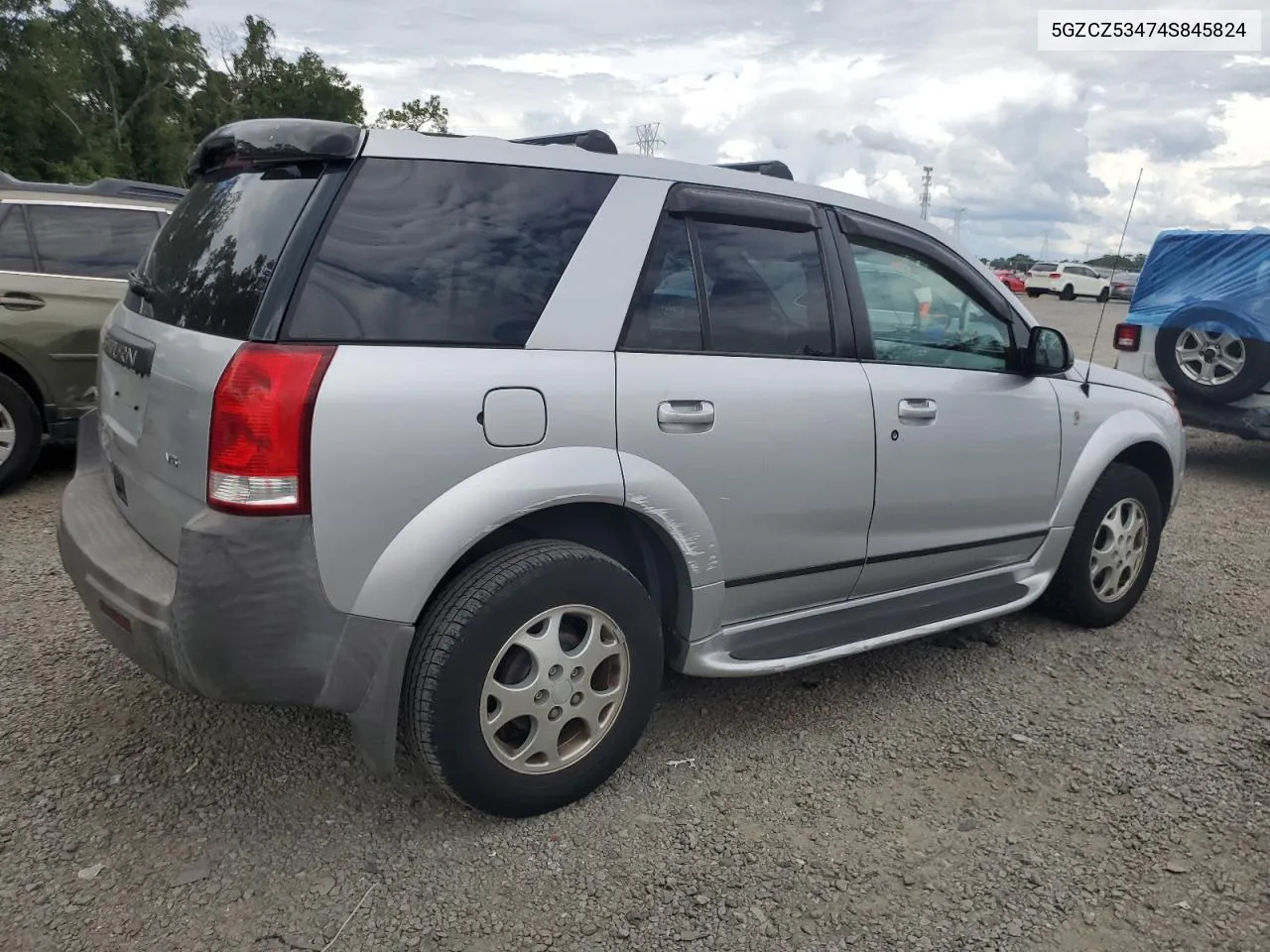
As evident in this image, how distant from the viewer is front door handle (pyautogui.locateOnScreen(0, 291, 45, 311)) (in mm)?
5473

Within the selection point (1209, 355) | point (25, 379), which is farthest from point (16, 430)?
point (1209, 355)

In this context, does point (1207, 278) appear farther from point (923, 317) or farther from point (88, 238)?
point (88, 238)

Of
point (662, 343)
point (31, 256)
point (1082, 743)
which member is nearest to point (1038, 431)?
point (1082, 743)

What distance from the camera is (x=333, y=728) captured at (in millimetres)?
3193

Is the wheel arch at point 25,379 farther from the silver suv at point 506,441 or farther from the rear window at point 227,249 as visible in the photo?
the rear window at point 227,249

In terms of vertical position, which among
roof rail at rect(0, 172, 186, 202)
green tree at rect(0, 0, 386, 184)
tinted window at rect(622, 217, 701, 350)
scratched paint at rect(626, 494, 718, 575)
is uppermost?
green tree at rect(0, 0, 386, 184)

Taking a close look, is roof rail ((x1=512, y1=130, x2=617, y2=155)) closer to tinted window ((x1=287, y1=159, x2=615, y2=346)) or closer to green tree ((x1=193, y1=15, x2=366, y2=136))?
tinted window ((x1=287, y1=159, x2=615, y2=346))

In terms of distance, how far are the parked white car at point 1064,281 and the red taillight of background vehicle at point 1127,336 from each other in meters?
34.1

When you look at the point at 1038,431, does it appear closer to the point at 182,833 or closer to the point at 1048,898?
the point at 1048,898

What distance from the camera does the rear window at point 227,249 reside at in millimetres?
2443

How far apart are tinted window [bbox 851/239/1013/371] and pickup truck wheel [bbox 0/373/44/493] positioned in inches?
183

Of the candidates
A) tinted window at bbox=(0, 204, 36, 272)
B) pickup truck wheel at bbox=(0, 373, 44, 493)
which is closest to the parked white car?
tinted window at bbox=(0, 204, 36, 272)

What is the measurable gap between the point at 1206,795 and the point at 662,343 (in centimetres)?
215

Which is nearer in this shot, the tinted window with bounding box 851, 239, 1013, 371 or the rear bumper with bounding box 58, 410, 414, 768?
the rear bumper with bounding box 58, 410, 414, 768
